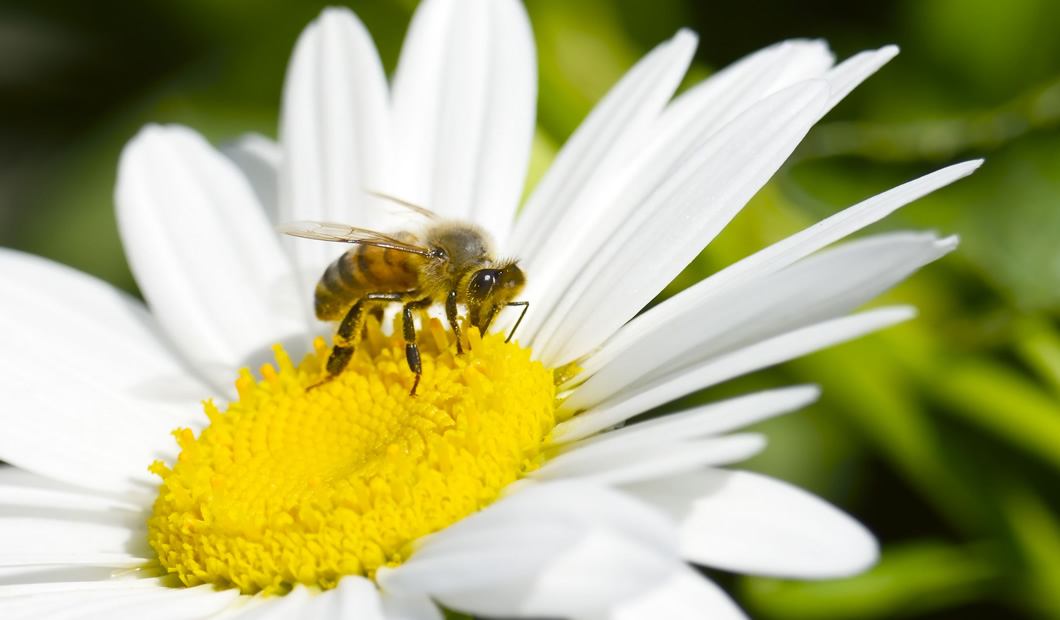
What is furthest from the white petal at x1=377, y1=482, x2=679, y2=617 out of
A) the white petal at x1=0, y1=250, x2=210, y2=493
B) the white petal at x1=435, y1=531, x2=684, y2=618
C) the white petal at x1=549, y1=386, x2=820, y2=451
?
the white petal at x1=0, y1=250, x2=210, y2=493

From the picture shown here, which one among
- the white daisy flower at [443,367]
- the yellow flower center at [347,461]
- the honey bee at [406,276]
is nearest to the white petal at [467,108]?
the white daisy flower at [443,367]

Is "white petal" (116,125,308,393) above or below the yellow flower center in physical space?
above

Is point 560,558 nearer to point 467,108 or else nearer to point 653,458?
point 653,458

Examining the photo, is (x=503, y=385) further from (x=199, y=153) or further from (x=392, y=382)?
(x=199, y=153)

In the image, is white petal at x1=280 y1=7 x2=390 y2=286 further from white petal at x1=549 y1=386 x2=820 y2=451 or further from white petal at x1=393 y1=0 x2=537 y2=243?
white petal at x1=549 y1=386 x2=820 y2=451

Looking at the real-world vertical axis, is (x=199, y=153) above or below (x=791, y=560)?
above

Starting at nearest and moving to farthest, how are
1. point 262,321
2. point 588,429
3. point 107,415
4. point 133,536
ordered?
point 588,429, point 133,536, point 107,415, point 262,321

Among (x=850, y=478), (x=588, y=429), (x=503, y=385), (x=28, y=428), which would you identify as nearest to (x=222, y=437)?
(x=28, y=428)
